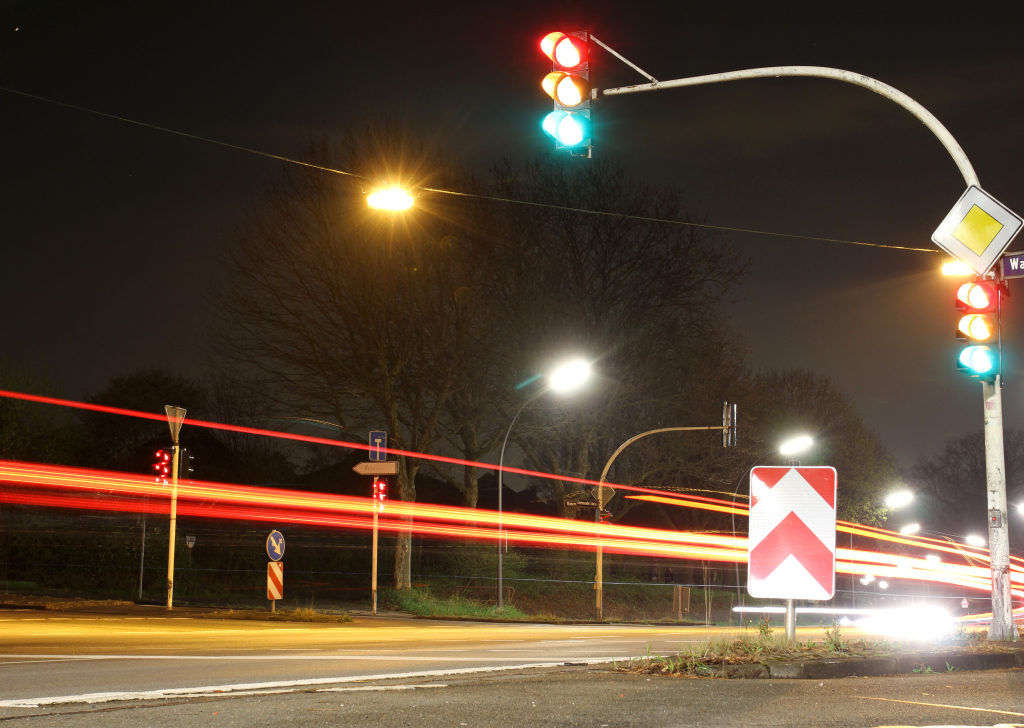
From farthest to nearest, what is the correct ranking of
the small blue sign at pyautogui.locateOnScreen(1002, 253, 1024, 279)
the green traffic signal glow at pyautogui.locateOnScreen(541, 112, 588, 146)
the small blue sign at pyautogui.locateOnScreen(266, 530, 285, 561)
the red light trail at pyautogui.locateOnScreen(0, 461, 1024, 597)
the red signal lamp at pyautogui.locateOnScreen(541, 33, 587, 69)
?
the red light trail at pyautogui.locateOnScreen(0, 461, 1024, 597) < the small blue sign at pyautogui.locateOnScreen(266, 530, 285, 561) < the small blue sign at pyautogui.locateOnScreen(1002, 253, 1024, 279) < the green traffic signal glow at pyautogui.locateOnScreen(541, 112, 588, 146) < the red signal lamp at pyautogui.locateOnScreen(541, 33, 587, 69)

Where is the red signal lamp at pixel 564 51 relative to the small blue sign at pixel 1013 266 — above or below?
above

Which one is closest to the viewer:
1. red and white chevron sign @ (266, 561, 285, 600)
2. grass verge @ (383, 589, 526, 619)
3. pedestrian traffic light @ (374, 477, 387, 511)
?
red and white chevron sign @ (266, 561, 285, 600)

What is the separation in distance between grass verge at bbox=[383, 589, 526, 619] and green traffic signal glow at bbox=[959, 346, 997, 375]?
20952 millimetres

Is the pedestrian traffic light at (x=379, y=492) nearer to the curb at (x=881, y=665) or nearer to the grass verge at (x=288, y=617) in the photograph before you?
the grass verge at (x=288, y=617)

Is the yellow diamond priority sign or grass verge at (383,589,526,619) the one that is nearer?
the yellow diamond priority sign

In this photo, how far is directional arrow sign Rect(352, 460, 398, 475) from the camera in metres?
25.3

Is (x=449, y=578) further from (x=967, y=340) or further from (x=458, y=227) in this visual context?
(x=967, y=340)

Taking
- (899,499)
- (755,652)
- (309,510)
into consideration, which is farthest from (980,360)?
(899,499)

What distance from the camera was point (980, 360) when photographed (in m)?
10.1

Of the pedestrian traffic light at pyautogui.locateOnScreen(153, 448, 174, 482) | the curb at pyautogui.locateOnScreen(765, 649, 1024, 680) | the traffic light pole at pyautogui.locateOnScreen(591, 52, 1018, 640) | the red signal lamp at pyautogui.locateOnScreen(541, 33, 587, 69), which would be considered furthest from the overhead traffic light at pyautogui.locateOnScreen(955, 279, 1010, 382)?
the pedestrian traffic light at pyautogui.locateOnScreen(153, 448, 174, 482)

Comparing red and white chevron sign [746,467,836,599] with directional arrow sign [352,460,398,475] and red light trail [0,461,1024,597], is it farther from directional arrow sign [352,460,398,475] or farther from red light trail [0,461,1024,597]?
red light trail [0,461,1024,597]

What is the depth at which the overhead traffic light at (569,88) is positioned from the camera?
8492mm

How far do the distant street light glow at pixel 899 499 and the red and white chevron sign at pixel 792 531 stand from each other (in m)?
46.6

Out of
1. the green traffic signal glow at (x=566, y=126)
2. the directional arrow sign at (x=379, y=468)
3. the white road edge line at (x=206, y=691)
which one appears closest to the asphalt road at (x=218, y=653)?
the white road edge line at (x=206, y=691)
